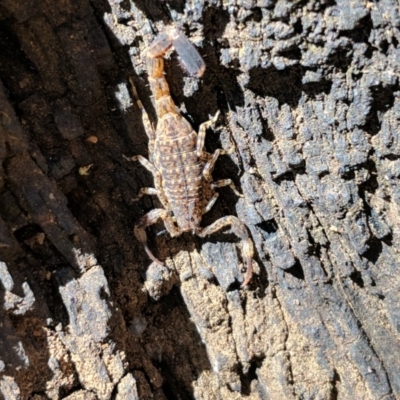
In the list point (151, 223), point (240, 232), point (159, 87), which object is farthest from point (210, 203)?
point (159, 87)

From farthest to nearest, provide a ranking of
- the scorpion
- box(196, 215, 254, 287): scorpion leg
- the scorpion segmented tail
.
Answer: box(196, 215, 254, 287): scorpion leg
the scorpion
the scorpion segmented tail

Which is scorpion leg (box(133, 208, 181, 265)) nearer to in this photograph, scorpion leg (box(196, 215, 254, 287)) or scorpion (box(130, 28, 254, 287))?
scorpion (box(130, 28, 254, 287))

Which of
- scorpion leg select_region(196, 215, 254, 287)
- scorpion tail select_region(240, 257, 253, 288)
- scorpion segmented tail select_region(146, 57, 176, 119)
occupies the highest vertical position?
scorpion segmented tail select_region(146, 57, 176, 119)

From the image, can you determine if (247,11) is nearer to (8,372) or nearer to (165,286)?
(165,286)

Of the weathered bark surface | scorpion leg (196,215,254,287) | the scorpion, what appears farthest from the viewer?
scorpion leg (196,215,254,287)

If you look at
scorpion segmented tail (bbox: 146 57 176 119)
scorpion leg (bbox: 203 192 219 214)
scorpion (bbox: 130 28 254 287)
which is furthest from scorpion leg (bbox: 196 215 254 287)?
scorpion segmented tail (bbox: 146 57 176 119)

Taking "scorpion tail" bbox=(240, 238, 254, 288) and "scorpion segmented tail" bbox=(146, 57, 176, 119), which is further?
"scorpion tail" bbox=(240, 238, 254, 288)

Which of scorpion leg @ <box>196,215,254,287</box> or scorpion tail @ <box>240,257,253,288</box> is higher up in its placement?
scorpion leg @ <box>196,215,254,287</box>
